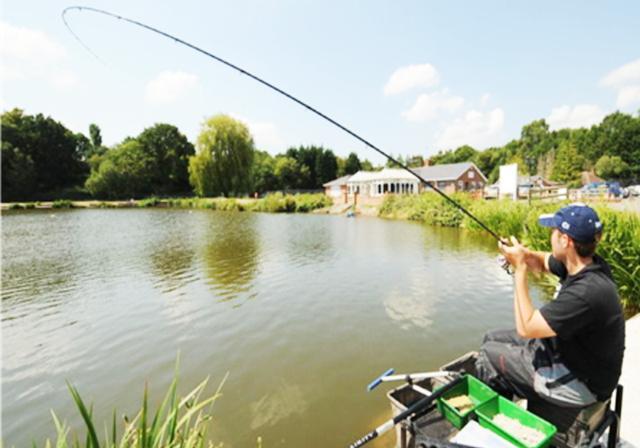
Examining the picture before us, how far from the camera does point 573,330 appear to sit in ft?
7.05

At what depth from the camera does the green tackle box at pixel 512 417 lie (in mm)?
2214

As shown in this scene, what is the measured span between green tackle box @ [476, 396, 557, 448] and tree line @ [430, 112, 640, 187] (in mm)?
49222

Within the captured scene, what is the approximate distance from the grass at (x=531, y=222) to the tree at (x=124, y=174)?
171 ft

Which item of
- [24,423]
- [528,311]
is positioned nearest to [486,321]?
[528,311]

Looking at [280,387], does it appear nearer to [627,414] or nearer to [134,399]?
[134,399]

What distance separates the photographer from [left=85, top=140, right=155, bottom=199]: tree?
63.5 metres

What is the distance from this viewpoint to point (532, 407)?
2.62 m

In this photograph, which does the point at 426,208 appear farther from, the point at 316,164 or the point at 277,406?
the point at 316,164

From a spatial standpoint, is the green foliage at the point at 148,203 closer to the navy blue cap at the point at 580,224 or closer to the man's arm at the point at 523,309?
the man's arm at the point at 523,309

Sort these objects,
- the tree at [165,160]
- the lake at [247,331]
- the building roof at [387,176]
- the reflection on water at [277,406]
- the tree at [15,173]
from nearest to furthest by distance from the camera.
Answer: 1. the reflection on water at [277,406]
2. the lake at [247,331]
3. the building roof at [387,176]
4. the tree at [15,173]
5. the tree at [165,160]

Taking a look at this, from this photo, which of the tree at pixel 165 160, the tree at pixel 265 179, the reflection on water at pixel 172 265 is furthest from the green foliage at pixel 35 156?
the reflection on water at pixel 172 265

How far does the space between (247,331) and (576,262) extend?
18.4 feet

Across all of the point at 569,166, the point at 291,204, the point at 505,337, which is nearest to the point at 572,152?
the point at 569,166

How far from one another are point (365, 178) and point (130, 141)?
51357 millimetres
